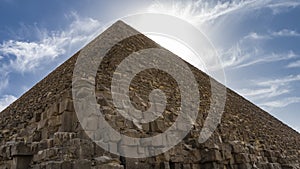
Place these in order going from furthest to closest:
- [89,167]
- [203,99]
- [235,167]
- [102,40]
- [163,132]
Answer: [203,99] → [102,40] → [235,167] → [163,132] → [89,167]

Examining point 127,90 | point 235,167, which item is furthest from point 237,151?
Result: point 127,90

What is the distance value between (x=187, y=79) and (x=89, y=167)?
24.5 feet

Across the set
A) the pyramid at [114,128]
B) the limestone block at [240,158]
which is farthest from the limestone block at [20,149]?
the limestone block at [240,158]

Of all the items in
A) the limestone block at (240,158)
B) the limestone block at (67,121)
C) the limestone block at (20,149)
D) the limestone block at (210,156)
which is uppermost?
the limestone block at (67,121)

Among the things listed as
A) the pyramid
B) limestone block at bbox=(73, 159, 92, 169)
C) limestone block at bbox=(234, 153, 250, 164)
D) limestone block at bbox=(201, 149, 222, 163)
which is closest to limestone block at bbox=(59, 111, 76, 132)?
the pyramid

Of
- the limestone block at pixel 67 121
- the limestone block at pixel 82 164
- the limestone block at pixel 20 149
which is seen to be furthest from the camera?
the limestone block at pixel 20 149

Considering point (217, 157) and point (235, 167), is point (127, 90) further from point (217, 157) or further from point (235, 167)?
point (235, 167)

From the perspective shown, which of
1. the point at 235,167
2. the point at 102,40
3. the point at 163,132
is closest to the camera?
the point at 163,132

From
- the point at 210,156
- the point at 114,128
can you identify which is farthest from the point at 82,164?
the point at 210,156

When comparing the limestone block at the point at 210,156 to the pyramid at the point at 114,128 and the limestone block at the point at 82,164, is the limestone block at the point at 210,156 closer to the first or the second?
the pyramid at the point at 114,128

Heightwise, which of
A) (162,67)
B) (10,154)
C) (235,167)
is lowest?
(235,167)

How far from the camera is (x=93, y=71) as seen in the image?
7.26 meters

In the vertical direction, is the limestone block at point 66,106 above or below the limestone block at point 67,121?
above

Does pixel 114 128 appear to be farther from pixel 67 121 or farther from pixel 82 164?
pixel 82 164
